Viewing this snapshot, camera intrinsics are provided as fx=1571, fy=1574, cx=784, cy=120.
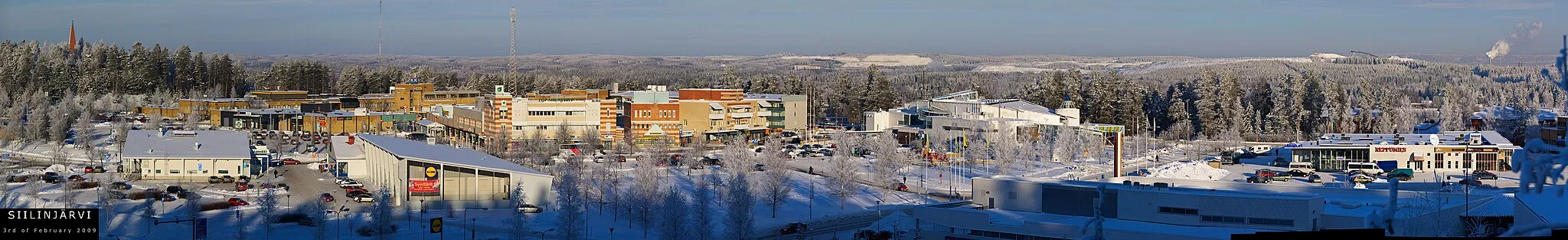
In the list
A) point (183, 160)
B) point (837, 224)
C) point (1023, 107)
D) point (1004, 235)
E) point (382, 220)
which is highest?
point (1023, 107)

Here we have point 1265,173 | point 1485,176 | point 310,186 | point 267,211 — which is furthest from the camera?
point 1265,173

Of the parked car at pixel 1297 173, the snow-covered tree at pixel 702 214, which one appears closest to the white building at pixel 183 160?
the snow-covered tree at pixel 702 214

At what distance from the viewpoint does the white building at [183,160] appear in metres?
26.8

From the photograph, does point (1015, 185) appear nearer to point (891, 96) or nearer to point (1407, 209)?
point (1407, 209)

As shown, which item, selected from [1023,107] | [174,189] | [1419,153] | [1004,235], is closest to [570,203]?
[1004,235]

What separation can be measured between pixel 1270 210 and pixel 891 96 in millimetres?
32995

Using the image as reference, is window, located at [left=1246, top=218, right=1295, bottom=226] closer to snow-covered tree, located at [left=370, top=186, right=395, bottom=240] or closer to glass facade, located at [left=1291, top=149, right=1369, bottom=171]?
snow-covered tree, located at [left=370, top=186, right=395, bottom=240]

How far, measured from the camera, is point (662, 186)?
26.6 m

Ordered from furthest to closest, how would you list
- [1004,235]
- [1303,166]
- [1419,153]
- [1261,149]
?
[1261,149]
[1303,166]
[1419,153]
[1004,235]

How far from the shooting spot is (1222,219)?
18438 millimetres

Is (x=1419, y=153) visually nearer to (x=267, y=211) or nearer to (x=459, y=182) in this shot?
(x=459, y=182)

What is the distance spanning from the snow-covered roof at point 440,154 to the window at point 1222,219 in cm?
975

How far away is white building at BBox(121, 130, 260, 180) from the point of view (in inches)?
1055

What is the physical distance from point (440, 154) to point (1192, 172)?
13.4 m
